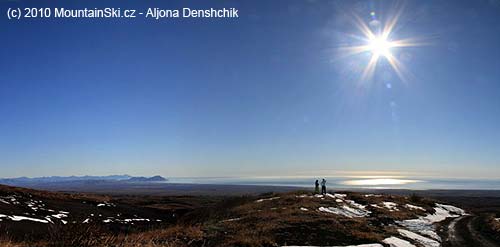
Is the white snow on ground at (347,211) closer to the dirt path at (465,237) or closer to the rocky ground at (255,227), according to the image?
the rocky ground at (255,227)

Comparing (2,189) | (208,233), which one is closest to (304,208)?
(208,233)

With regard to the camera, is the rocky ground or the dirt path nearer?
the rocky ground

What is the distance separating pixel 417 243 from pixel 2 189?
4425 cm

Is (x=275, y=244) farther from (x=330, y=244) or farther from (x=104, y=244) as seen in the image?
(x=104, y=244)

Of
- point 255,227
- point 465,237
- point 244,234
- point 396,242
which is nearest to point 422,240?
point 396,242

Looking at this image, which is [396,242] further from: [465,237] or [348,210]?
[348,210]

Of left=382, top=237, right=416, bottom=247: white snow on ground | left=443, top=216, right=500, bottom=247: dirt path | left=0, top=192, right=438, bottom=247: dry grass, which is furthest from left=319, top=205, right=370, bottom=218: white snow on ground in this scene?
left=382, top=237, right=416, bottom=247: white snow on ground

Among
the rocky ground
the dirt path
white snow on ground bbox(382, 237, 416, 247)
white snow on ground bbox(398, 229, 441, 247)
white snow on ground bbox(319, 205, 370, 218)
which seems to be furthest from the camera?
white snow on ground bbox(319, 205, 370, 218)

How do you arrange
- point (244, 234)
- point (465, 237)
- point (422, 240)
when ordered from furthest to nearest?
point (465, 237) < point (422, 240) < point (244, 234)

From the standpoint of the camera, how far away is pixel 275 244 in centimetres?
1662

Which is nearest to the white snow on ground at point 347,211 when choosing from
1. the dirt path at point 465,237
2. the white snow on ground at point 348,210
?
the white snow on ground at point 348,210

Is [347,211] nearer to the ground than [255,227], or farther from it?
nearer to the ground

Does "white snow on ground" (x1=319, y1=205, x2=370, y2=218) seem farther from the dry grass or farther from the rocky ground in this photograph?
the dry grass

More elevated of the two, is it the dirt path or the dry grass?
the dry grass
